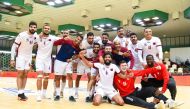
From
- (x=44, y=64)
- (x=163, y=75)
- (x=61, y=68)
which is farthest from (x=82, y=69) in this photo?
(x=163, y=75)

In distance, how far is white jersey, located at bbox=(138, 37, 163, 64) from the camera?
704 cm

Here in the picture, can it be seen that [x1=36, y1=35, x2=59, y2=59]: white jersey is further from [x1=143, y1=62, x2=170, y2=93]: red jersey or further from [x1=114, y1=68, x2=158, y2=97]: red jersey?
[x1=143, y1=62, x2=170, y2=93]: red jersey

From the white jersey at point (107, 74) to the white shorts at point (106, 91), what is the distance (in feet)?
0.18

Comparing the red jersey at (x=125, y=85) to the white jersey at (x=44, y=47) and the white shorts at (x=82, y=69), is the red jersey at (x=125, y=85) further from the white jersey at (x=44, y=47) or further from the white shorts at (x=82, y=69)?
the white jersey at (x=44, y=47)

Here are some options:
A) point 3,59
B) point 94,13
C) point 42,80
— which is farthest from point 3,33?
point 42,80

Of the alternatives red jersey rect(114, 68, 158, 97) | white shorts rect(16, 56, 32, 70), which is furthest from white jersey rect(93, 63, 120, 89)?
white shorts rect(16, 56, 32, 70)

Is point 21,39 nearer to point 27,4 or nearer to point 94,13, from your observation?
point 27,4

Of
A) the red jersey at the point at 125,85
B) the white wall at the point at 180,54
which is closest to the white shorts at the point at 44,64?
the red jersey at the point at 125,85

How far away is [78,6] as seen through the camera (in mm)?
15711

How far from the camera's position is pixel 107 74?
6.42 meters

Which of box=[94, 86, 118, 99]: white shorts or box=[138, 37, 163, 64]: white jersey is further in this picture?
box=[138, 37, 163, 64]: white jersey

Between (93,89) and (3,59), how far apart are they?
19316 millimetres

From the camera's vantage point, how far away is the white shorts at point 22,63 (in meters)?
6.55

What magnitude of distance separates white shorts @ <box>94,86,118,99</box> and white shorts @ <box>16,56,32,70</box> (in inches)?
64.6
